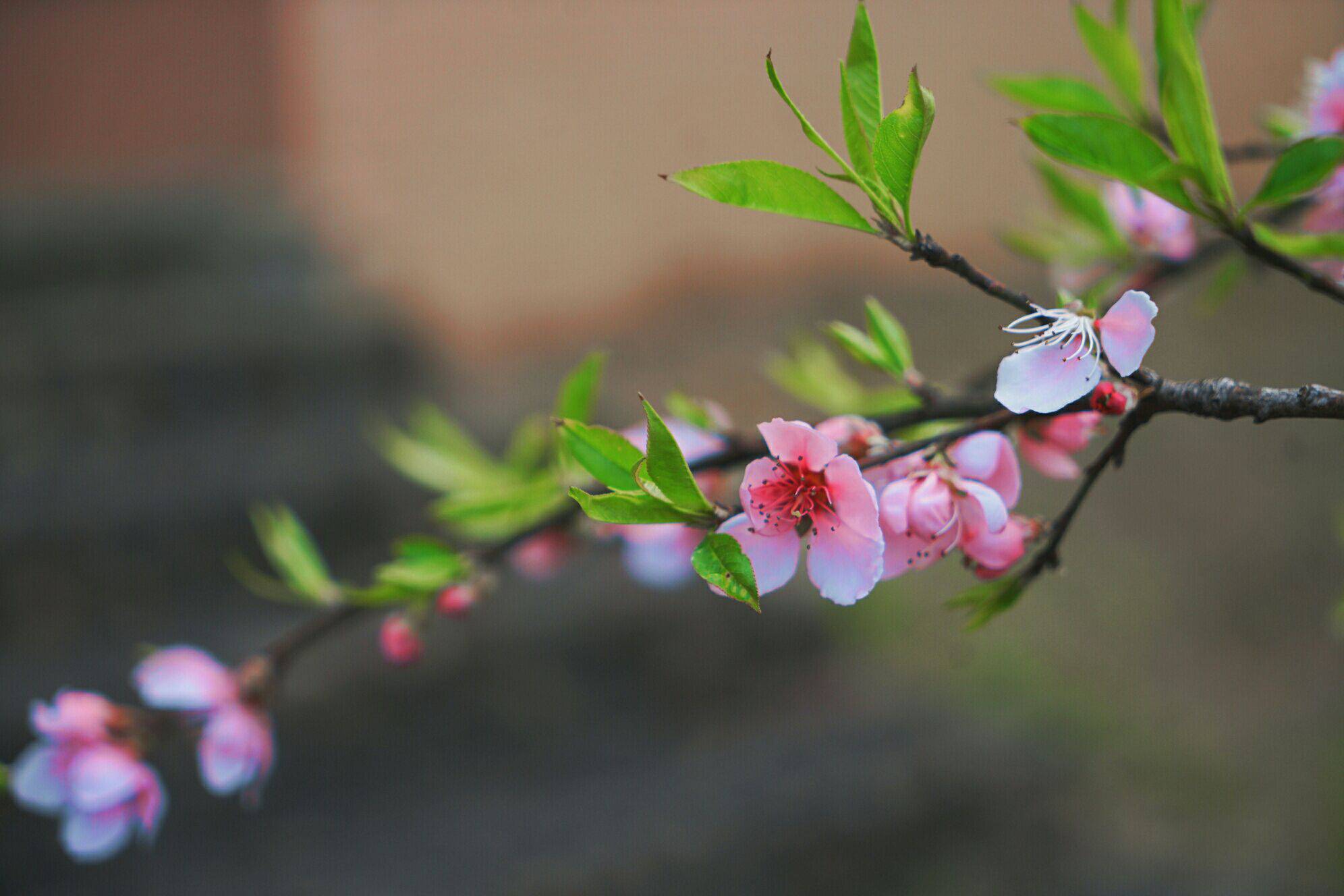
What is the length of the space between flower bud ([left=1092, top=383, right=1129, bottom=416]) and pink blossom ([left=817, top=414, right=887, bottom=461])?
2.6 inches

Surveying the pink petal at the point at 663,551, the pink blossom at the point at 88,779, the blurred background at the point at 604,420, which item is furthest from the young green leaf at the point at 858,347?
the blurred background at the point at 604,420

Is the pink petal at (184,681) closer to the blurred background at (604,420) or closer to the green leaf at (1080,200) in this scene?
the green leaf at (1080,200)

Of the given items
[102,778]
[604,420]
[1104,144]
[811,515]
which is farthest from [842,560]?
[604,420]

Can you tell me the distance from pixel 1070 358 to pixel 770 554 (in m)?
0.09

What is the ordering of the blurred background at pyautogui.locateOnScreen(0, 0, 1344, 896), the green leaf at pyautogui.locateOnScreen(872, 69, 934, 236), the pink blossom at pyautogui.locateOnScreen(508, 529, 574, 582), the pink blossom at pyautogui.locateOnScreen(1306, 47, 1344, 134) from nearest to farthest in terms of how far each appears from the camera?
1. the green leaf at pyautogui.locateOnScreen(872, 69, 934, 236)
2. the pink blossom at pyautogui.locateOnScreen(1306, 47, 1344, 134)
3. the pink blossom at pyautogui.locateOnScreen(508, 529, 574, 582)
4. the blurred background at pyautogui.locateOnScreen(0, 0, 1344, 896)

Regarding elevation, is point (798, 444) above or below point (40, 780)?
above

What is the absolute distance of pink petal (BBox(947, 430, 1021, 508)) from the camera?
26cm

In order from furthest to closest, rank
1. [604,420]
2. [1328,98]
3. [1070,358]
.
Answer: [604,420]
[1328,98]
[1070,358]

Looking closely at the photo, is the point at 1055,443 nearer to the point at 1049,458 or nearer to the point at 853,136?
the point at 1049,458

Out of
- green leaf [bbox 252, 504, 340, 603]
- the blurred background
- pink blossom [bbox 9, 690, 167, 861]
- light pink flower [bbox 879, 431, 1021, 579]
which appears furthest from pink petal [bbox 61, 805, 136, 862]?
the blurred background

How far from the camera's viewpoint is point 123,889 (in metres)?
1.06

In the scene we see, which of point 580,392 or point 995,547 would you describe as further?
point 580,392

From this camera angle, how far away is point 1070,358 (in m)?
0.22

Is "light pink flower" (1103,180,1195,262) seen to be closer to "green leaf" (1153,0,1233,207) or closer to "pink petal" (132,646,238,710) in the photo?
"green leaf" (1153,0,1233,207)
